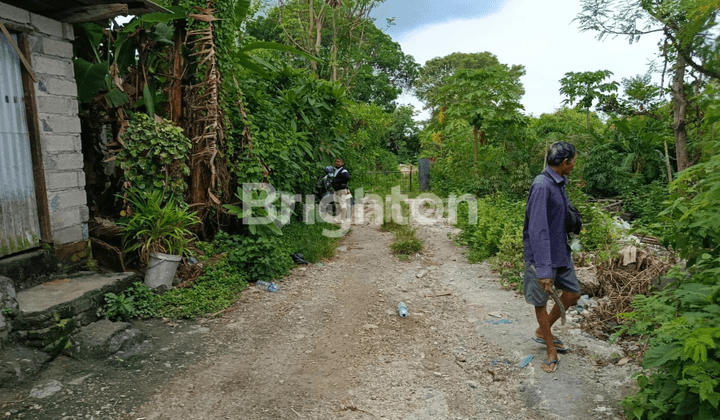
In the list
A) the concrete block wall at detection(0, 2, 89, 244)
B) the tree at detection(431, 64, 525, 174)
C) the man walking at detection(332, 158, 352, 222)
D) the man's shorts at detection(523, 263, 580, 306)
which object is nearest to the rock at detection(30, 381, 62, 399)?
the concrete block wall at detection(0, 2, 89, 244)

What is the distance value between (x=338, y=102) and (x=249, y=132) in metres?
3.19

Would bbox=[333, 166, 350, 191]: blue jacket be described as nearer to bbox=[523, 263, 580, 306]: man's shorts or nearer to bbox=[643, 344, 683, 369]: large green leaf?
bbox=[523, 263, 580, 306]: man's shorts

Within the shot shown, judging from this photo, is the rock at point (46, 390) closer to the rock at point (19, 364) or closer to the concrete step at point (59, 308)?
the rock at point (19, 364)

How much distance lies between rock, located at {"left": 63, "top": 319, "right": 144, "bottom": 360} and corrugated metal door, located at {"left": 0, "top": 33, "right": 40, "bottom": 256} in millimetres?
1242

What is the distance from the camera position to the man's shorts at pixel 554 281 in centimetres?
385

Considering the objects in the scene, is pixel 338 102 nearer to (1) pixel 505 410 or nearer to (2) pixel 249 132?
(2) pixel 249 132

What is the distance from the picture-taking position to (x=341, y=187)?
10.6m

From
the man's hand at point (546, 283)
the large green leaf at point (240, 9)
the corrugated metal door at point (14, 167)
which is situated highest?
the large green leaf at point (240, 9)

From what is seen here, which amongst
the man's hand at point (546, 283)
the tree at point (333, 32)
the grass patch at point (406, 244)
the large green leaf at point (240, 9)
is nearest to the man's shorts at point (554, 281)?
the man's hand at point (546, 283)

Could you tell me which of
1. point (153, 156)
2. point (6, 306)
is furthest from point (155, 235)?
point (6, 306)

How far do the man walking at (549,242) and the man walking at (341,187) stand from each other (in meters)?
6.78

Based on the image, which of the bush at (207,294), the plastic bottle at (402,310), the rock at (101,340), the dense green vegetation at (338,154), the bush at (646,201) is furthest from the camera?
the bush at (646,201)

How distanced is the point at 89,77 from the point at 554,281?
5.59 m

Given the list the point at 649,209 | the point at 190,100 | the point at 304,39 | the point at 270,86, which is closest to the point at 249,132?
the point at 190,100
